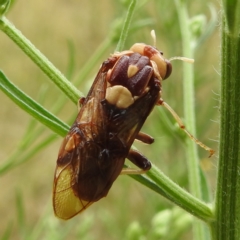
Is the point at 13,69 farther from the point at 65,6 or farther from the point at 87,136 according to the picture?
the point at 87,136

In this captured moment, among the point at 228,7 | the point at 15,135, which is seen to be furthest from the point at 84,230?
the point at 15,135

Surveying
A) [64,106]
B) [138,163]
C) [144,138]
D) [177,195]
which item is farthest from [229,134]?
[64,106]

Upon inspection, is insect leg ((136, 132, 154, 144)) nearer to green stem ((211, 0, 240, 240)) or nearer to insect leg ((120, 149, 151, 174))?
insect leg ((120, 149, 151, 174))

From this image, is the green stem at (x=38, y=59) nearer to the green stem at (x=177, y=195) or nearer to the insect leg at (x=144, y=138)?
the green stem at (x=177, y=195)

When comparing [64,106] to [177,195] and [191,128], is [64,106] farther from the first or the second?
[177,195]

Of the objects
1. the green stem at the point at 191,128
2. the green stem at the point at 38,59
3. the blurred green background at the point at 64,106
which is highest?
the green stem at the point at 38,59

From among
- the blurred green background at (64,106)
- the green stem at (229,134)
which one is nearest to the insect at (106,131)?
the green stem at (229,134)
